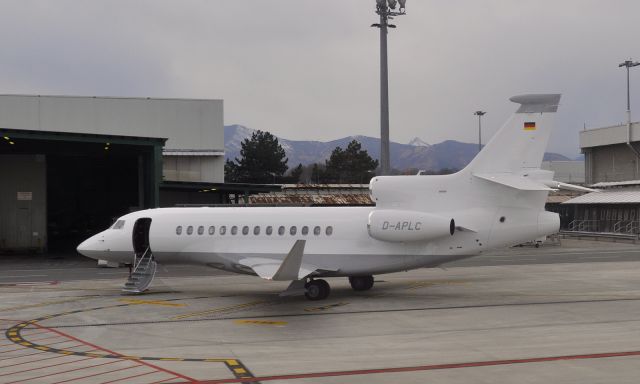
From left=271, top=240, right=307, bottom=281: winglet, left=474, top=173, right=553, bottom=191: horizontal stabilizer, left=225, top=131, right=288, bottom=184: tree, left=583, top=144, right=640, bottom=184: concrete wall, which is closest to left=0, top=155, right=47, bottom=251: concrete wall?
left=271, top=240, right=307, bottom=281: winglet

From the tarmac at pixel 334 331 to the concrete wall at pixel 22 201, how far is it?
1920 centimetres

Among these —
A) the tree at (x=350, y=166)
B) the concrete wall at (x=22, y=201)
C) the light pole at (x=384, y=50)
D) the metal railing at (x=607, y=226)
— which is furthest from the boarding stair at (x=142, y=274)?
the tree at (x=350, y=166)

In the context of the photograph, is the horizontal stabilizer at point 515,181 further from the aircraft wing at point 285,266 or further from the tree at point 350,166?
the tree at point 350,166

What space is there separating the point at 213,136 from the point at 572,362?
4580 cm

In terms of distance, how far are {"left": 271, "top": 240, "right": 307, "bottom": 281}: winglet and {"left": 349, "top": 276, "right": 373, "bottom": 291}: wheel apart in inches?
192

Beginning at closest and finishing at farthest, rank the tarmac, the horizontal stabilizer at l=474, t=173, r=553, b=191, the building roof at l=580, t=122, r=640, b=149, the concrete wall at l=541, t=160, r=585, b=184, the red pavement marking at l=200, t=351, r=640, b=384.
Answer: the red pavement marking at l=200, t=351, r=640, b=384 → the tarmac → the horizontal stabilizer at l=474, t=173, r=553, b=191 → the building roof at l=580, t=122, r=640, b=149 → the concrete wall at l=541, t=160, r=585, b=184

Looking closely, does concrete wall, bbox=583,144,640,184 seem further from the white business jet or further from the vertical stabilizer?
the white business jet

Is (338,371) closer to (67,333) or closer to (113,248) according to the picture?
(67,333)

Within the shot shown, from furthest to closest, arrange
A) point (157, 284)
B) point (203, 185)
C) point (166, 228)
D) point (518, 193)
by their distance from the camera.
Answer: point (203, 185) → point (157, 284) → point (166, 228) → point (518, 193)

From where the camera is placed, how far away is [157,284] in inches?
1110

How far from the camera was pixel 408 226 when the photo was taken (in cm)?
2158

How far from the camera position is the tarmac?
41.3 ft

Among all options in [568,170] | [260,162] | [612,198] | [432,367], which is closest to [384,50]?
[432,367]

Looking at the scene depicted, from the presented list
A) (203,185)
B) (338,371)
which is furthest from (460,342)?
(203,185)
